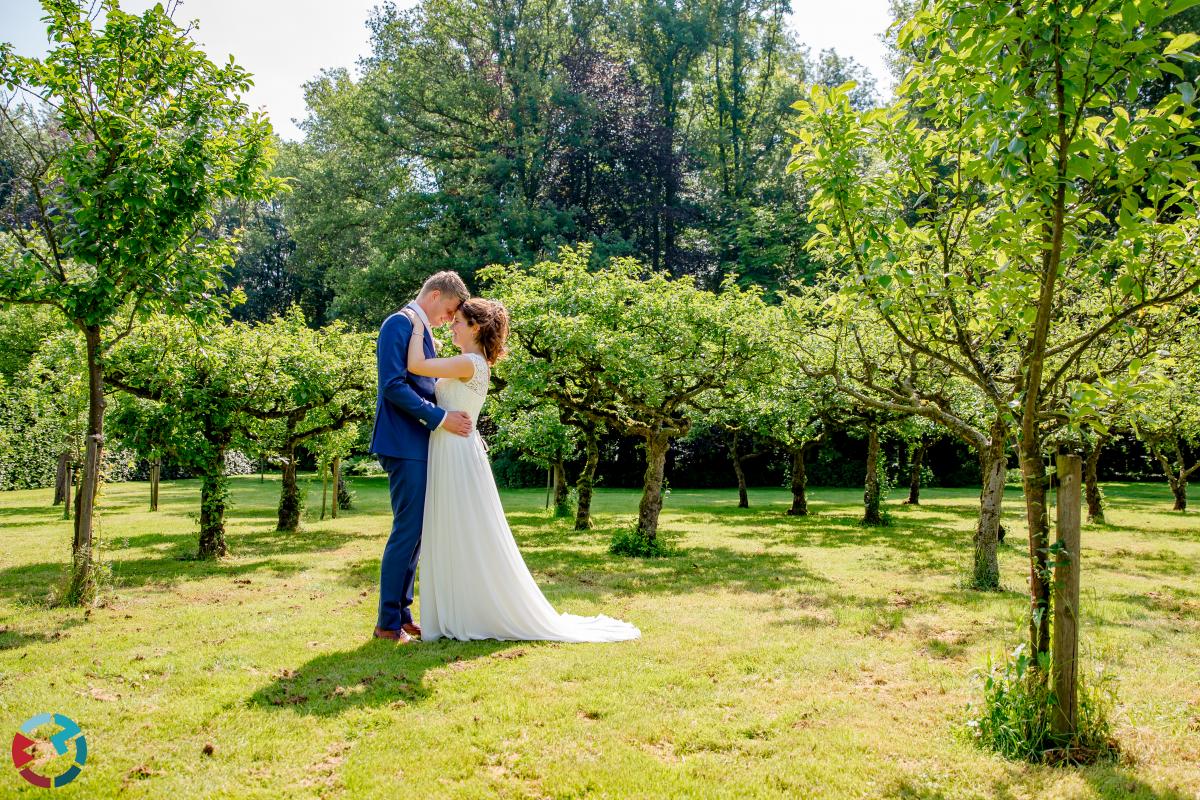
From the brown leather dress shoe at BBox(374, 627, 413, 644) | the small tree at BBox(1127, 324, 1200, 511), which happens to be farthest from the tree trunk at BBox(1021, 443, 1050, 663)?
the small tree at BBox(1127, 324, 1200, 511)

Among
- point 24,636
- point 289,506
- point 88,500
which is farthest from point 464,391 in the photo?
point 289,506

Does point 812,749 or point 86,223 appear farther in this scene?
point 86,223

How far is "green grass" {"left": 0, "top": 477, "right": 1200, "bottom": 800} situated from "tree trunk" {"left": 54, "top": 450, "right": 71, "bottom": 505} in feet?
31.3

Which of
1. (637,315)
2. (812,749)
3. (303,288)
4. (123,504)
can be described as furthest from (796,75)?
(812,749)

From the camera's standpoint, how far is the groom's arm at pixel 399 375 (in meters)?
5.56

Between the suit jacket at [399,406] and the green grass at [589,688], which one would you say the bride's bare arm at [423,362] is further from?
the green grass at [589,688]

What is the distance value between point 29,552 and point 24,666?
8.00 metres

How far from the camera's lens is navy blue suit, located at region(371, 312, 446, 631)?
18.5ft

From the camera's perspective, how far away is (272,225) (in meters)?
45.6

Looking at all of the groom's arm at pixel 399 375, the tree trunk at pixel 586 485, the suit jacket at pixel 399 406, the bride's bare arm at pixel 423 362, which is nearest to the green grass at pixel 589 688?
the suit jacket at pixel 399 406

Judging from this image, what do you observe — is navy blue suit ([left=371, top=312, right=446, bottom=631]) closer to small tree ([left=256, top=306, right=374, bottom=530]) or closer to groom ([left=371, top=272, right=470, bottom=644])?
groom ([left=371, top=272, right=470, bottom=644])

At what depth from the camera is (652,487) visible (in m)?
12.4

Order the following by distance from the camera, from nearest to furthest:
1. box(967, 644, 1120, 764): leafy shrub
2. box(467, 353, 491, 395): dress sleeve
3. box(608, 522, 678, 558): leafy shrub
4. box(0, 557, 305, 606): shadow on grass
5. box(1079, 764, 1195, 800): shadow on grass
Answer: box(1079, 764, 1195, 800): shadow on grass
box(967, 644, 1120, 764): leafy shrub
box(467, 353, 491, 395): dress sleeve
box(0, 557, 305, 606): shadow on grass
box(608, 522, 678, 558): leafy shrub

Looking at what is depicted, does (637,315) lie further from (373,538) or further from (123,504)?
(123,504)
